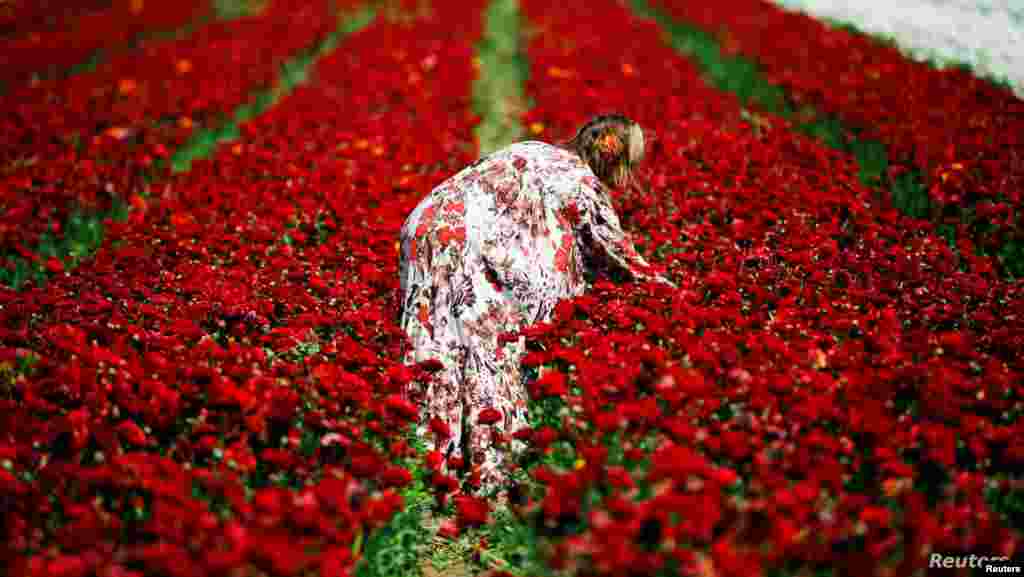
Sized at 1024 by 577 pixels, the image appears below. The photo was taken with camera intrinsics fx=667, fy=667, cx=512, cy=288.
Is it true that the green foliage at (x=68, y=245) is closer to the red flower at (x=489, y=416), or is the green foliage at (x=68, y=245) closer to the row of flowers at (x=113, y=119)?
the row of flowers at (x=113, y=119)

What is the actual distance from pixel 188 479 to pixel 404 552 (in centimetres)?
113

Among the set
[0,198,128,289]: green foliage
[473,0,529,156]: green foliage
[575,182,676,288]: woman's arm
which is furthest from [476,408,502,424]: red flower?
[473,0,529,156]: green foliage

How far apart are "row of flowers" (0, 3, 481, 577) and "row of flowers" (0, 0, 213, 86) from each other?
23.1ft

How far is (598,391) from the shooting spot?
3074 millimetres

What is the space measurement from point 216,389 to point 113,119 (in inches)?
256

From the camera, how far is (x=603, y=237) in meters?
3.94

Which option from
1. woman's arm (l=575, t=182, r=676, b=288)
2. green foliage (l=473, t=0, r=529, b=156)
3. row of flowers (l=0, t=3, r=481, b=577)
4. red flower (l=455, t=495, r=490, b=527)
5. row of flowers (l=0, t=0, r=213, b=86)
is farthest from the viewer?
row of flowers (l=0, t=0, r=213, b=86)

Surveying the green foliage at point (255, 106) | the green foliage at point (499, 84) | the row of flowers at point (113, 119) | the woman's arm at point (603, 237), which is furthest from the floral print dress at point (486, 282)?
the green foliage at point (255, 106)

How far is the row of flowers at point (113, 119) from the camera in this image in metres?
6.23

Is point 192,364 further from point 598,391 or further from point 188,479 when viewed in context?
point 598,391

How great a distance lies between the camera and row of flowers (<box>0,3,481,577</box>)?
8.18 feet

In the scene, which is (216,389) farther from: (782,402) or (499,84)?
(499,84)

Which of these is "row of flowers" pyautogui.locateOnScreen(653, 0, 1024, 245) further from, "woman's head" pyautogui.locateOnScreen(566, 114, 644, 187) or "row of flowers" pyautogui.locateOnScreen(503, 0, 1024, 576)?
"woman's head" pyautogui.locateOnScreen(566, 114, 644, 187)

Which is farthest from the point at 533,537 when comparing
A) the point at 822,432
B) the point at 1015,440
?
the point at 1015,440
